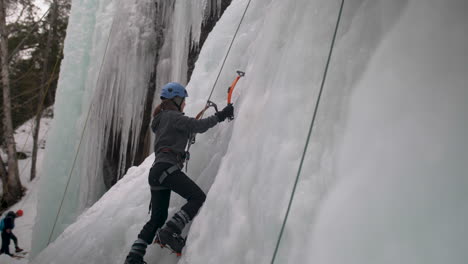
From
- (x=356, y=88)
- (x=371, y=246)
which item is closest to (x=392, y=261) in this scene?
(x=371, y=246)

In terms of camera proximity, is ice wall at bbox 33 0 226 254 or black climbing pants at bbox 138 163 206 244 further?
ice wall at bbox 33 0 226 254

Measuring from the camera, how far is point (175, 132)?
8.84 feet

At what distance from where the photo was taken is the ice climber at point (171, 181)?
2.47 meters

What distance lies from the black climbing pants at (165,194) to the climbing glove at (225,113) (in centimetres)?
41

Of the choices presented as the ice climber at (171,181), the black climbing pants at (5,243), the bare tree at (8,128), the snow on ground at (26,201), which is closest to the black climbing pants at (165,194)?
the ice climber at (171,181)

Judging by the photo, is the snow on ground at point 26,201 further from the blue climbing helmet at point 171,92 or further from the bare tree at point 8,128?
the blue climbing helmet at point 171,92

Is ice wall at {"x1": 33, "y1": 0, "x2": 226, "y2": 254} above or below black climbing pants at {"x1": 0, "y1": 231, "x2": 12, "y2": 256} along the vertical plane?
above

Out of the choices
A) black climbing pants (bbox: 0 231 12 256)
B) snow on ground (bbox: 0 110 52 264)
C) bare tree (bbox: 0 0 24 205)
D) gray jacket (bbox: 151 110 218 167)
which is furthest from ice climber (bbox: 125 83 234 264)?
bare tree (bbox: 0 0 24 205)

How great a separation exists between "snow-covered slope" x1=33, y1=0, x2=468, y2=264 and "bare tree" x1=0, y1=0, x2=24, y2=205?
8.72m

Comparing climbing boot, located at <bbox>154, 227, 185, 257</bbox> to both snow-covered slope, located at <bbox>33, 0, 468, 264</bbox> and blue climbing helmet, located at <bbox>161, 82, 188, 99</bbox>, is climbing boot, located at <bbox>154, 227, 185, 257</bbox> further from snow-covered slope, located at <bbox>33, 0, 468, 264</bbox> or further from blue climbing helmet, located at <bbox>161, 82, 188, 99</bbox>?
blue climbing helmet, located at <bbox>161, 82, 188, 99</bbox>

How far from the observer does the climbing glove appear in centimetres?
260

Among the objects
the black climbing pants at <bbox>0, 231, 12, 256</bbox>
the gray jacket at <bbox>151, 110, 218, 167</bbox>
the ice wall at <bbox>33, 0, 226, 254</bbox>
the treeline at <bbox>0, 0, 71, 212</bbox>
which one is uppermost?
the treeline at <bbox>0, 0, 71, 212</bbox>

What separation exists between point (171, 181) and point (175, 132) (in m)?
0.32

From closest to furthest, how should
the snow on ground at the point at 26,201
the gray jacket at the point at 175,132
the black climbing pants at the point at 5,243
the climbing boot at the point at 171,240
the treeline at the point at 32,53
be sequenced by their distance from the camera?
the climbing boot at the point at 171,240 → the gray jacket at the point at 175,132 → the black climbing pants at the point at 5,243 → the snow on ground at the point at 26,201 → the treeline at the point at 32,53
